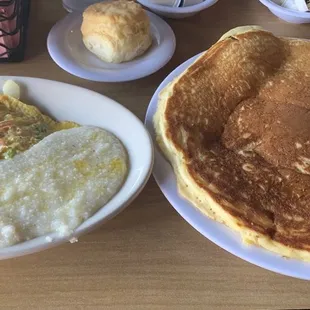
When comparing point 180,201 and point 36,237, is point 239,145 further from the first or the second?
point 36,237

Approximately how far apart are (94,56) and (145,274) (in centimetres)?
53

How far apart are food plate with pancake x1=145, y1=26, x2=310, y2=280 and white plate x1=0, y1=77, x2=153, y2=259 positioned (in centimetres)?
5

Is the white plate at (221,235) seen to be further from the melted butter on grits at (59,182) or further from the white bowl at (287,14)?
the white bowl at (287,14)

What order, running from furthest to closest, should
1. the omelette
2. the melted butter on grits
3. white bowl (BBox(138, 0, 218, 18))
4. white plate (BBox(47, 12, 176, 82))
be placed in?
white bowl (BBox(138, 0, 218, 18))
white plate (BBox(47, 12, 176, 82))
the omelette
the melted butter on grits

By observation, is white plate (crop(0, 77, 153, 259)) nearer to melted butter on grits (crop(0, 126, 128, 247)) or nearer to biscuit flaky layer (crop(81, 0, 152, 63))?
melted butter on grits (crop(0, 126, 128, 247))

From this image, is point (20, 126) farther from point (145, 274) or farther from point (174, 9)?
point (174, 9)

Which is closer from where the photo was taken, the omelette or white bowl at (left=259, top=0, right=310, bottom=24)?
the omelette

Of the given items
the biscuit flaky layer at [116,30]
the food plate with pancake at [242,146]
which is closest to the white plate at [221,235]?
the food plate with pancake at [242,146]

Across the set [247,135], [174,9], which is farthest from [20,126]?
[174,9]

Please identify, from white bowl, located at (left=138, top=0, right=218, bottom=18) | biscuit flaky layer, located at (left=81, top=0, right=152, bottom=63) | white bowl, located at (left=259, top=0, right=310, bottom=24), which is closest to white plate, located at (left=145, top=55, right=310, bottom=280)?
biscuit flaky layer, located at (left=81, top=0, right=152, bottom=63)

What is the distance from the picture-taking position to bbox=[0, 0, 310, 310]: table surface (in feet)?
2.34

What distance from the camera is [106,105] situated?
0.86 m

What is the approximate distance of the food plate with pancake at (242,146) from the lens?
0.74 metres

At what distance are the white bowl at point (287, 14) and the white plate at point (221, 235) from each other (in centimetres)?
64
